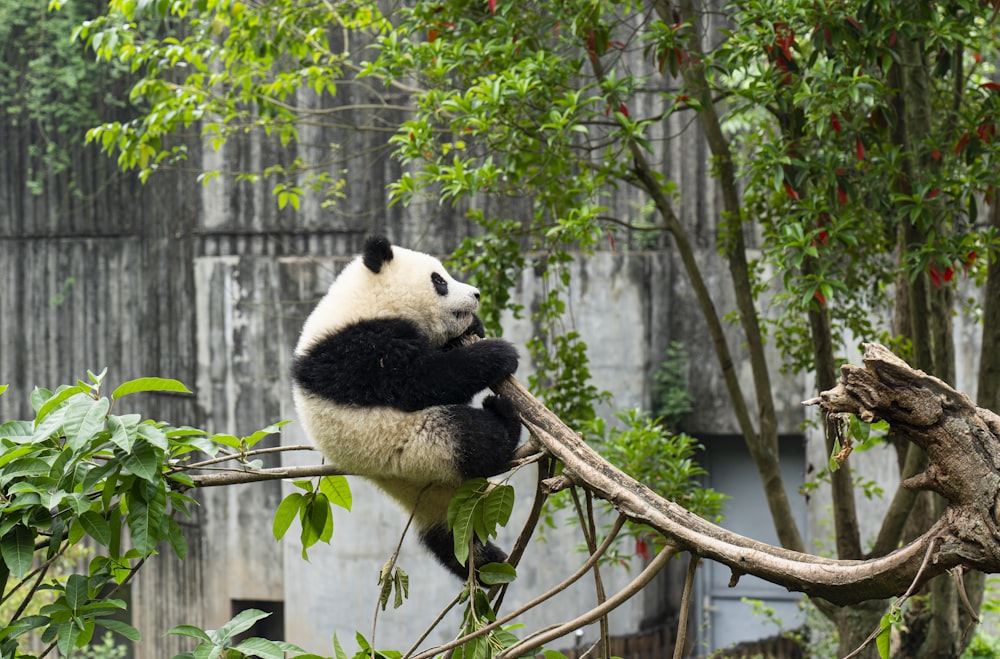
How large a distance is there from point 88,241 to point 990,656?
342 inches

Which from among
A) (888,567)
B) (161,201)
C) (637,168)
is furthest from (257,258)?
(888,567)

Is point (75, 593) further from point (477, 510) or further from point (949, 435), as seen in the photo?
point (949, 435)

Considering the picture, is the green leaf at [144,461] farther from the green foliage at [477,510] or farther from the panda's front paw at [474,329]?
the panda's front paw at [474,329]

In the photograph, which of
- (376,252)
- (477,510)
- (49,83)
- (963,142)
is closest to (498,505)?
(477,510)

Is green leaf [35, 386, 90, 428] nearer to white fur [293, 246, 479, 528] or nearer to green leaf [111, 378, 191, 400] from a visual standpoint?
green leaf [111, 378, 191, 400]

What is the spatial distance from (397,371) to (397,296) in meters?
0.35

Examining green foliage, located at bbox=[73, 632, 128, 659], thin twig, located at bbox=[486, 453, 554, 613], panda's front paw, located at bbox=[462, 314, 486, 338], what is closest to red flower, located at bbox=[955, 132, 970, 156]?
panda's front paw, located at bbox=[462, 314, 486, 338]

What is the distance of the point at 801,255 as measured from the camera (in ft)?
11.7

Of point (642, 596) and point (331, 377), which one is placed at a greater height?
point (331, 377)

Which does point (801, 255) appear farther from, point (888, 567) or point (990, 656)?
point (990, 656)

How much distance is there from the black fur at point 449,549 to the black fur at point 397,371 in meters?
0.41

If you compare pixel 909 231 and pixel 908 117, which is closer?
pixel 909 231

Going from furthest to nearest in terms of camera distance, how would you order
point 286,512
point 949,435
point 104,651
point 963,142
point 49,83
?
point 49,83
point 104,651
point 963,142
point 286,512
point 949,435

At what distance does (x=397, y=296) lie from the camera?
297 cm
